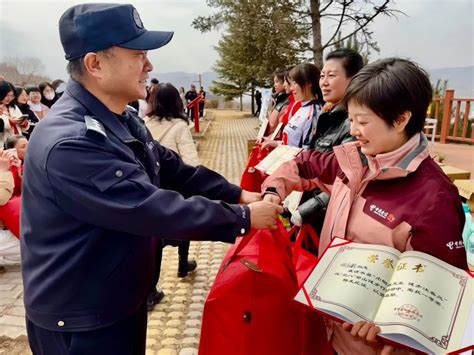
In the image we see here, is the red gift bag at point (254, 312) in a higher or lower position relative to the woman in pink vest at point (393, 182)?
lower

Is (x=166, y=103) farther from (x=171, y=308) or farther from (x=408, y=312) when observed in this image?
(x=408, y=312)

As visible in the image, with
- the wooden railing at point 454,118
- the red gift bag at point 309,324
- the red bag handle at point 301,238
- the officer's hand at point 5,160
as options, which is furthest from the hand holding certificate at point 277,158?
the wooden railing at point 454,118

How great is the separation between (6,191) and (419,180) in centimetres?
358

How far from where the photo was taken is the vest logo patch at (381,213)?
1.31 meters

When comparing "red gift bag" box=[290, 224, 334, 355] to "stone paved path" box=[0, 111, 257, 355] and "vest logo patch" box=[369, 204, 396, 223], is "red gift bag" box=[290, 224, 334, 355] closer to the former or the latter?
"vest logo patch" box=[369, 204, 396, 223]

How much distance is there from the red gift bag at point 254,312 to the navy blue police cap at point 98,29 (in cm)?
97

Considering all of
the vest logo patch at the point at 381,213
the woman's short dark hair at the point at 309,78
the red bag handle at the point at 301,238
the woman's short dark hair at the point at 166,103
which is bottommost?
the red bag handle at the point at 301,238

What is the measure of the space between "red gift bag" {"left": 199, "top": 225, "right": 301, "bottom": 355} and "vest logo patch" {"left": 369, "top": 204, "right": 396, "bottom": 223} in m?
0.44

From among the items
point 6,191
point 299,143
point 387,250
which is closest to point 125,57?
point 387,250

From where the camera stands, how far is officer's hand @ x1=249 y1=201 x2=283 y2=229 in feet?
4.82

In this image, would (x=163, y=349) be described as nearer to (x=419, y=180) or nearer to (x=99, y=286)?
(x=99, y=286)

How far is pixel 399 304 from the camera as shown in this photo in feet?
3.48

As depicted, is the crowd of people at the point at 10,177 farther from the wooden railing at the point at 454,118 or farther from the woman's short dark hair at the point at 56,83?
the wooden railing at the point at 454,118

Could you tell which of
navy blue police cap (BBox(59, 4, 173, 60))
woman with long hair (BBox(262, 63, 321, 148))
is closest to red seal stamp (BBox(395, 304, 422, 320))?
navy blue police cap (BBox(59, 4, 173, 60))
